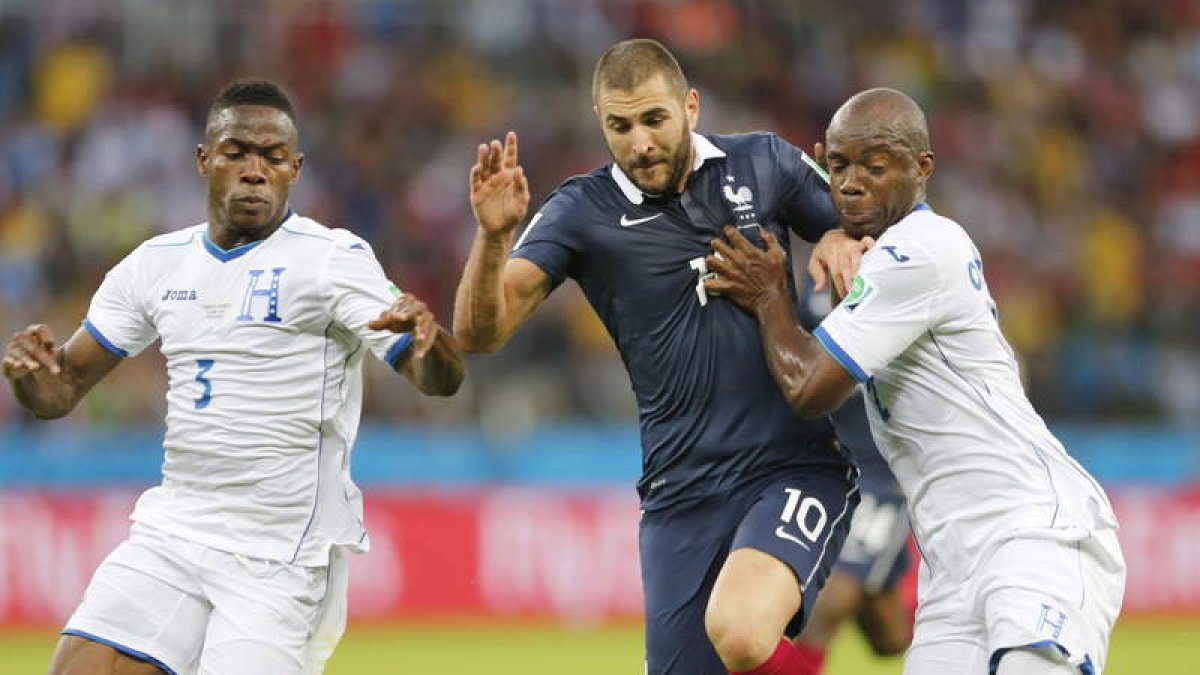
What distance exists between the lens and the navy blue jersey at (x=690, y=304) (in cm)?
664

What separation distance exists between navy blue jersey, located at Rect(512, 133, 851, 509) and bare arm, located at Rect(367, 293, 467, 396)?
586mm

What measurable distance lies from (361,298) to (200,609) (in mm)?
1149

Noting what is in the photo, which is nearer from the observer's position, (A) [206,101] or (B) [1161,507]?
(B) [1161,507]

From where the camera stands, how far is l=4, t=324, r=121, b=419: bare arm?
667 centimetres

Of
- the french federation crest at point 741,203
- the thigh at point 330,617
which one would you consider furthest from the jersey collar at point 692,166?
the thigh at point 330,617

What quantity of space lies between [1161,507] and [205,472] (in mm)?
10100

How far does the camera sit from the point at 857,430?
9.10m

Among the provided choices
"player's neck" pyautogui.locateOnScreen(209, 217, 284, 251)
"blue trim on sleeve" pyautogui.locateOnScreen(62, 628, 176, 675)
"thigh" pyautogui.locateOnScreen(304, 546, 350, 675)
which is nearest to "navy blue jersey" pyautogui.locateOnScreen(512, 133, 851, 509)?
"player's neck" pyautogui.locateOnScreen(209, 217, 284, 251)

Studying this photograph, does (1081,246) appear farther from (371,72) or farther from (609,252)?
(609,252)

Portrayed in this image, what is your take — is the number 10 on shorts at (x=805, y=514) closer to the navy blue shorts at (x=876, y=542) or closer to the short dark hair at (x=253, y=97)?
the short dark hair at (x=253, y=97)

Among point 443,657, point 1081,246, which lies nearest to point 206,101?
point 443,657

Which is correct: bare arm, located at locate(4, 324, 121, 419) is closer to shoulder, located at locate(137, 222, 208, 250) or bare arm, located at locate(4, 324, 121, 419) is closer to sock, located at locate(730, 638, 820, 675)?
shoulder, located at locate(137, 222, 208, 250)

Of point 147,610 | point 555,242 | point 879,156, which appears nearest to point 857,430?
point 555,242

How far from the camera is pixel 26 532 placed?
44.4 feet
